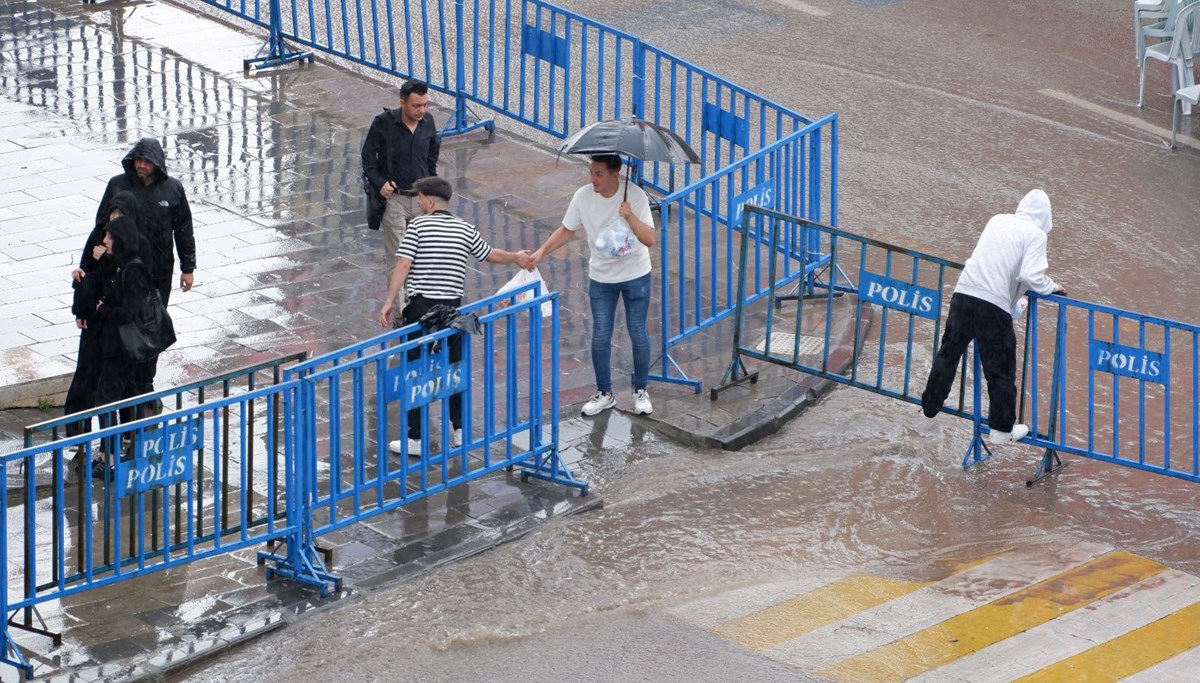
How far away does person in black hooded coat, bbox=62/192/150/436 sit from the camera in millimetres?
9992

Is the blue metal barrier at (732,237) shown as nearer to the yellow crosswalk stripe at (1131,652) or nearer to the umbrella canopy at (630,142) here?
the umbrella canopy at (630,142)

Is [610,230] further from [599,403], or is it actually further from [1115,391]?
[1115,391]

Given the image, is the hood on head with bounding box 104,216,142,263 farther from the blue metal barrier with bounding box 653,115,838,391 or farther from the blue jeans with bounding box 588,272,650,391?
the blue metal barrier with bounding box 653,115,838,391

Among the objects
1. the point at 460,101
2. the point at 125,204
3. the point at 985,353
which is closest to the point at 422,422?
the point at 125,204

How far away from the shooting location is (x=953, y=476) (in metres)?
10.6

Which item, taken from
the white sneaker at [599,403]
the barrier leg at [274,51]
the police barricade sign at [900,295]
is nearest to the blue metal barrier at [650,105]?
the barrier leg at [274,51]

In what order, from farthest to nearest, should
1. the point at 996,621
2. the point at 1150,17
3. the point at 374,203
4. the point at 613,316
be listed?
the point at 1150,17, the point at 374,203, the point at 613,316, the point at 996,621

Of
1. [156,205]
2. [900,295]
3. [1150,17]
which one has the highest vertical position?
[1150,17]

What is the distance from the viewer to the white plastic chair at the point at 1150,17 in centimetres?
1702

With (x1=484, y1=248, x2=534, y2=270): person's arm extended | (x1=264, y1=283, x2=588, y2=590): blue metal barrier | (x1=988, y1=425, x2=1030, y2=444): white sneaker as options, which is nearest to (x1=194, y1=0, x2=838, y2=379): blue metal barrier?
(x1=484, y1=248, x2=534, y2=270): person's arm extended

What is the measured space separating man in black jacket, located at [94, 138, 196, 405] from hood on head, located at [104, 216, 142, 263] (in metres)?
0.16

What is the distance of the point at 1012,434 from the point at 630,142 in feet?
9.43

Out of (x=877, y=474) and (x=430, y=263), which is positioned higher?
(x=430, y=263)

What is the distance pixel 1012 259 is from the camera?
33.4 ft
